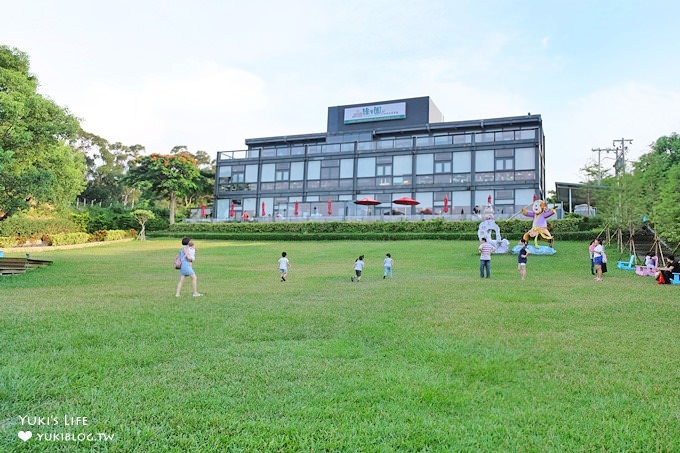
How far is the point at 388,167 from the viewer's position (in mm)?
46219

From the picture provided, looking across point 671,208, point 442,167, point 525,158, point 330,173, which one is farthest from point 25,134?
point 525,158

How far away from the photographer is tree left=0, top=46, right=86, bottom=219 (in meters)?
14.5

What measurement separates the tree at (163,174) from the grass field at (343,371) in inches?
1414

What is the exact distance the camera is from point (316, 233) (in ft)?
112

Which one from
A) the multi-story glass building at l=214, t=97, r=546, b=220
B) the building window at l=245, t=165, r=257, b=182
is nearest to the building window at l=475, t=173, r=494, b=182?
the multi-story glass building at l=214, t=97, r=546, b=220

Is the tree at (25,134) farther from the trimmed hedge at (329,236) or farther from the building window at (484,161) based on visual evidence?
the building window at (484,161)

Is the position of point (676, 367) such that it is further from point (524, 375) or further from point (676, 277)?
point (676, 277)

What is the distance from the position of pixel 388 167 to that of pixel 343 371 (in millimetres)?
42109

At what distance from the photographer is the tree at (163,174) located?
44312 mm

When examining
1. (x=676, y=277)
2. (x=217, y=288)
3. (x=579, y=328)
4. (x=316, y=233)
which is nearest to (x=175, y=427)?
(x=579, y=328)

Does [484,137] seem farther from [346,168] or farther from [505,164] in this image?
[346,168]

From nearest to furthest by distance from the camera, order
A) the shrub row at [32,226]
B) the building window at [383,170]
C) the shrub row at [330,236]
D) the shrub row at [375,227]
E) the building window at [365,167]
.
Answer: the shrub row at [375,227] < the shrub row at [330,236] < the shrub row at [32,226] < the building window at [383,170] < the building window at [365,167]

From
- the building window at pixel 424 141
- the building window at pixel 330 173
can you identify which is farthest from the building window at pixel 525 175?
Result: the building window at pixel 330 173

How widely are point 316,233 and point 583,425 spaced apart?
100 ft
